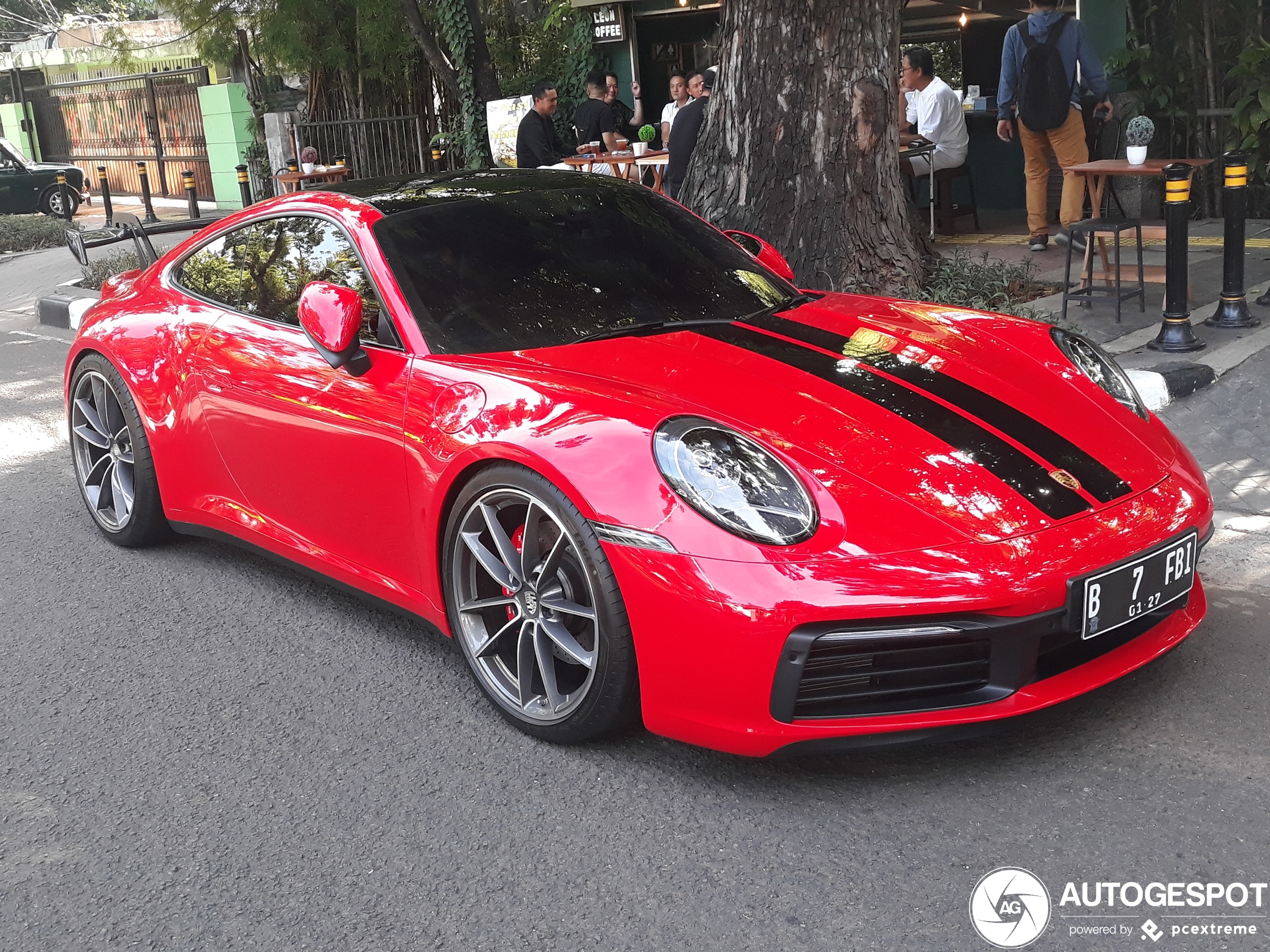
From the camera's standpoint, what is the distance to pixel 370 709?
3490 mm

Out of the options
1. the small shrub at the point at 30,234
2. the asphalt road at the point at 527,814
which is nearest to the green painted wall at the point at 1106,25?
the asphalt road at the point at 527,814

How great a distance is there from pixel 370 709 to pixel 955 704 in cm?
163

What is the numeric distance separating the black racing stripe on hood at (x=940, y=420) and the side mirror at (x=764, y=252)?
1.02 meters

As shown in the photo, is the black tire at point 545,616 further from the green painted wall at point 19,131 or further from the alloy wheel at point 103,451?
the green painted wall at point 19,131

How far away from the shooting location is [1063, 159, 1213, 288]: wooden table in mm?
7488

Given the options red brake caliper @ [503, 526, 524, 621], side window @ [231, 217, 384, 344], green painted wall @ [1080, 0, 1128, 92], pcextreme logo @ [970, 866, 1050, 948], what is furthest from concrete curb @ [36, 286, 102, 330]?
pcextreme logo @ [970, 866, 1050, 948]

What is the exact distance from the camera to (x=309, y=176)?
55.0ft

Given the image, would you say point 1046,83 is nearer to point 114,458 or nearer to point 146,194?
point 114,458

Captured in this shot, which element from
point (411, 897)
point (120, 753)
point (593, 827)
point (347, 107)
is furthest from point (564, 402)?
point (347, 107)

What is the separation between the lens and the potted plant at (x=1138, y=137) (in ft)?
25.8

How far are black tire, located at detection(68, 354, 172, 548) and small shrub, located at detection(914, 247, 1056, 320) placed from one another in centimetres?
422

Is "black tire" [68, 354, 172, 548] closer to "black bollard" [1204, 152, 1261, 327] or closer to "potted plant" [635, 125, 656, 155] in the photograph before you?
"black bollard" [1204, 152, 1261, 327]

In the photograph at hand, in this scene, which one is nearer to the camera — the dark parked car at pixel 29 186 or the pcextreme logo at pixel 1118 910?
the pcextreme logo at pixel 1118 910

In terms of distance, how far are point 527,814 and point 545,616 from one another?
493mm
